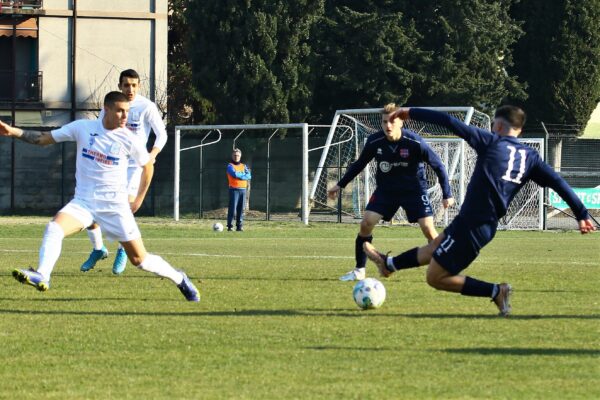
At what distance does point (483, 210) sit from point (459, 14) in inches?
1315

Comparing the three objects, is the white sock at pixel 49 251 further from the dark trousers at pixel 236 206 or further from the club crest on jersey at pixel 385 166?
the dark trousers at pixel 236 206

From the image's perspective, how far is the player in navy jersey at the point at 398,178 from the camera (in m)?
12.2

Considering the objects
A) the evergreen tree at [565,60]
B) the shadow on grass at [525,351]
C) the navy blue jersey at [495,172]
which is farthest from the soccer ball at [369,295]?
the evergreen tree at [565,60]

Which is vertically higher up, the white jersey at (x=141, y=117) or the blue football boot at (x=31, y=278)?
the white jersey at (x=141, y=117)

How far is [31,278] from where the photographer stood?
367 inches

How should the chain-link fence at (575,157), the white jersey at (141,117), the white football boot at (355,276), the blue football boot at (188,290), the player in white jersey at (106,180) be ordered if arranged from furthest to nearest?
the chain-link fence at (575,157), the white football boot at (355,276), the white jersey at (141,117), the blue football boot at (188,290), the player in white jersey at (106,180)

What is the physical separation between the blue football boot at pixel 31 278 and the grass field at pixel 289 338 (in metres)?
0.25

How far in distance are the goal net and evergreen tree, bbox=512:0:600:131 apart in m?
10.7

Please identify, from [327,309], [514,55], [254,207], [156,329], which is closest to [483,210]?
[327,309]

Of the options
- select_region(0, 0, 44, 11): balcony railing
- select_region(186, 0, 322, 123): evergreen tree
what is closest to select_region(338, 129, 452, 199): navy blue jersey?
select_region(186, 0, 322, 123): evergreen tree

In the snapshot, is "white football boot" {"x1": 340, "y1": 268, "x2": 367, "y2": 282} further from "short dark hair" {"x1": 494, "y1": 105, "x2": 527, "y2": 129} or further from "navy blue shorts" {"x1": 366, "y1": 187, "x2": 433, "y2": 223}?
"short dark hair" {"x1": 494, "y1": 105, "x2": 527, "y2": 129}

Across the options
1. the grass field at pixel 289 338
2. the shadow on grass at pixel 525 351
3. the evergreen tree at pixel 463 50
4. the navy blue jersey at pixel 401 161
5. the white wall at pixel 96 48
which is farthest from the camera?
the evergreen tree at pixel 463 50

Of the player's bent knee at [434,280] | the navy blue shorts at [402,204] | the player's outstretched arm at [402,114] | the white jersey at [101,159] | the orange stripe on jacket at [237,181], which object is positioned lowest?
the orange stripe on jacket at [237,181]

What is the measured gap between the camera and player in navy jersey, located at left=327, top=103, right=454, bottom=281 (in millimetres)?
12227
